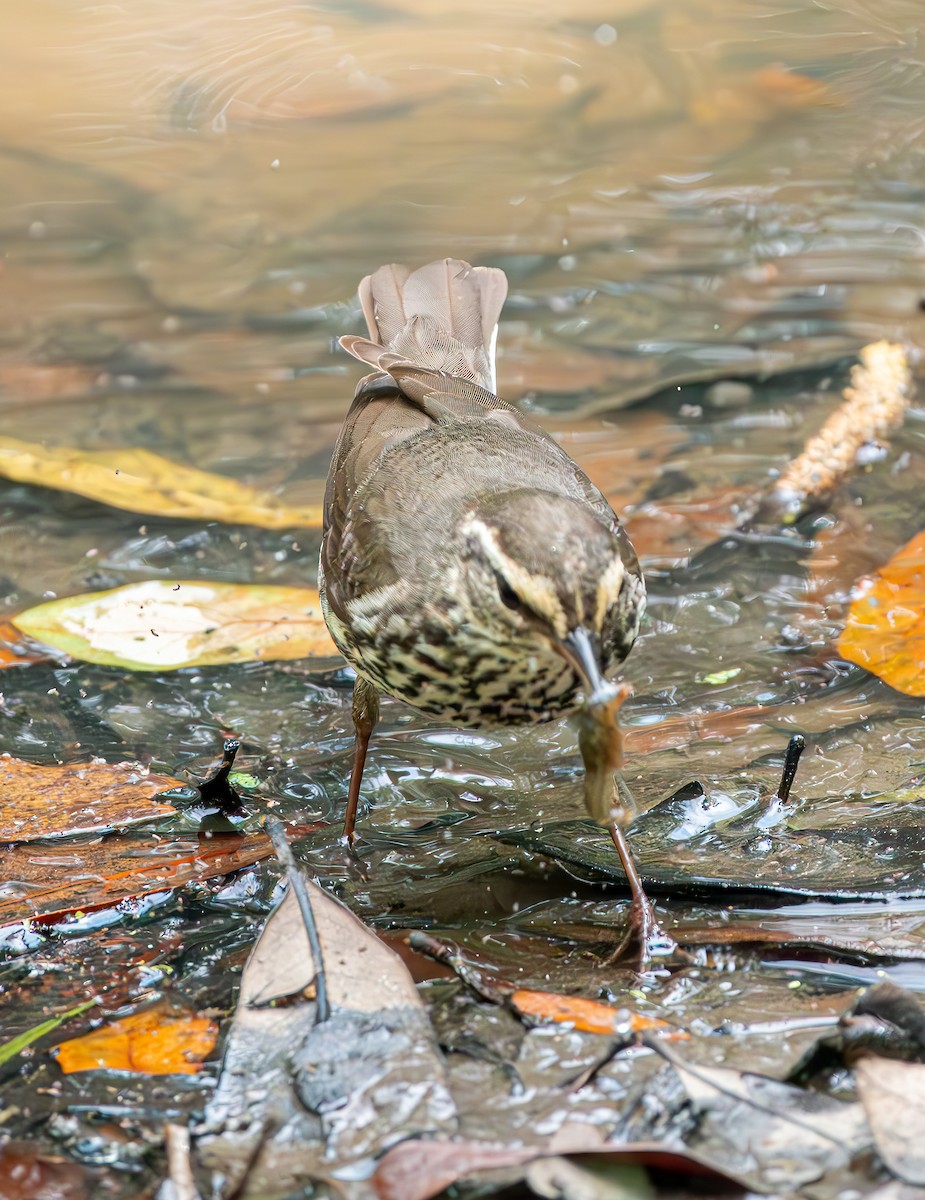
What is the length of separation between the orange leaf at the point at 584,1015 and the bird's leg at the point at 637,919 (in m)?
0.28

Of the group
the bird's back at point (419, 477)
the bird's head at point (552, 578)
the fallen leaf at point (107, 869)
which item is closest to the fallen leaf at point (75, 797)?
the fallen leaf at point (107, 869)

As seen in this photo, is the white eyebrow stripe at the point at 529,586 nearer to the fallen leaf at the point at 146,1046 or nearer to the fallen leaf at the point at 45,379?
the fallen leaf at the point at 146,1046

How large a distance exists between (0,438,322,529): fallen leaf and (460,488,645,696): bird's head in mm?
2890

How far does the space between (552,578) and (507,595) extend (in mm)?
223

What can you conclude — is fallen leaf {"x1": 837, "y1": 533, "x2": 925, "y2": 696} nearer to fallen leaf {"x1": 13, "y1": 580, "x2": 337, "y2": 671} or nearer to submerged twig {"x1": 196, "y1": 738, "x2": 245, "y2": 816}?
fallen leaf {"x1": 13, "y1": 580, "x2": 337, "y2": 671}

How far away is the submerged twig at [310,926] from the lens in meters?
2.78

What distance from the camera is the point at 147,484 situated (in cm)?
656

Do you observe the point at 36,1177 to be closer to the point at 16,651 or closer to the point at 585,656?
the point at 585,656

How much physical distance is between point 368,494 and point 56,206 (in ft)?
16.3

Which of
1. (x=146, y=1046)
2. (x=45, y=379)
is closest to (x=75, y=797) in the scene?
(x=146, y=1046)

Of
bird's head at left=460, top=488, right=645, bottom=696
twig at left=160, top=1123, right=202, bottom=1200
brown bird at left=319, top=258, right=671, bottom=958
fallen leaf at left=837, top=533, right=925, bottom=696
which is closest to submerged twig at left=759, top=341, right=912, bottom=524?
fallen leaf at left=837, top=533, right=925, bottom=696

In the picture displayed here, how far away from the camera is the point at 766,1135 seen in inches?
96.3

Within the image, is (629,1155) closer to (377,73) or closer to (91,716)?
(91,716)

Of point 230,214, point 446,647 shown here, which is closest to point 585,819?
point 446,647
